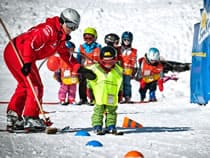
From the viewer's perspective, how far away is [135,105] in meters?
12.9

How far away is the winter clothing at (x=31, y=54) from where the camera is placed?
7.45m

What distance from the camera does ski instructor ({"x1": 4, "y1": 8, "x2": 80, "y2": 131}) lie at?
294 inches

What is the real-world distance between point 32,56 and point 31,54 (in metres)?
0.05

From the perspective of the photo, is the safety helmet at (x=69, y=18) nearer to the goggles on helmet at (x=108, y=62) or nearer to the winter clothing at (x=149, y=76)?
the goggles on helmet at (x=108, y=62)

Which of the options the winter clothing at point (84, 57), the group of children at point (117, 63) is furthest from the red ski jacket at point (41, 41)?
the winter clothing at point (84, 57)

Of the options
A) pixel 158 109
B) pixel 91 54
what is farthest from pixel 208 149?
pixel 91 54

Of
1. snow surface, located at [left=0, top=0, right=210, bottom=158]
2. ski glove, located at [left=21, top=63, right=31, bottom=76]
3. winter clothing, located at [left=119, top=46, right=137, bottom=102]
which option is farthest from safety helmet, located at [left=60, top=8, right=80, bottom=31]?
winter clothing, located at [left=119, top=46, right=137, bottom=102]

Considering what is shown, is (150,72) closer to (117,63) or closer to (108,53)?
(117,63)

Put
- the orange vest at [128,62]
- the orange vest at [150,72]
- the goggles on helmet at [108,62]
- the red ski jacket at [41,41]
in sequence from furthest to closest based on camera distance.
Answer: the orange vest at [150,72] → the orange vest at [128,62] → the goggles on helmet at [108,62] → the red ski jacket at [41,41]

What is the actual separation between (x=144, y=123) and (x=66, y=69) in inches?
184

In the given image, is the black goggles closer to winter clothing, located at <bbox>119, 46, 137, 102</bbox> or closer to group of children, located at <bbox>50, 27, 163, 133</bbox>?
group of children, located at <bbox>50, 27, 163, 133</bbox>

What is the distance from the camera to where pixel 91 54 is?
521 inches

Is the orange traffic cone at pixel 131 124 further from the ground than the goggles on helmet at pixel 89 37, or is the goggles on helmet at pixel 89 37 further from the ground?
the goggles on helmet at pixel 89 37

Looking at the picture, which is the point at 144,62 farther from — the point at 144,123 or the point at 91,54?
the point at 144,123
